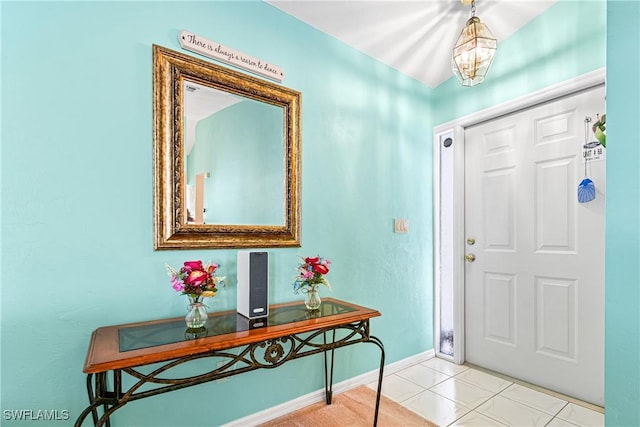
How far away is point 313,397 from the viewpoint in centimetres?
204

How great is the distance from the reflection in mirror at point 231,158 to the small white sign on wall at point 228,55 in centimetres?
17

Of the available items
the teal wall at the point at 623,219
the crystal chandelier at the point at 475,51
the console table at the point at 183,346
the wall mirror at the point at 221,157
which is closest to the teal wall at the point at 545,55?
the crystal chandelier at the point at 475,51

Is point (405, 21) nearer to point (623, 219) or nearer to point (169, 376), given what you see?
point (623, 219)

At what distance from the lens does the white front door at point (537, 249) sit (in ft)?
6.65

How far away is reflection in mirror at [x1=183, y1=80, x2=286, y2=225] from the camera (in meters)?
1.65

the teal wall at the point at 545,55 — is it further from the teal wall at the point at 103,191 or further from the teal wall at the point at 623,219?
the teal wall at the point at 103,191

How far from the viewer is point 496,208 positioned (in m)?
2.50

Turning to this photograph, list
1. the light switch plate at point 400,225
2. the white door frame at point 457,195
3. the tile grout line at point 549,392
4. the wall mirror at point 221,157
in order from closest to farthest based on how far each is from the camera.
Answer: the wall mirror at point 221,157 → the tile grout line at point 549,392 → the white door frame at point 457,195 → the light switch plate at point 400,225

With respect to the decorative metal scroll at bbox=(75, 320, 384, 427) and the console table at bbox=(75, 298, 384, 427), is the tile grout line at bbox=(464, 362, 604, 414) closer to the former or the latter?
the console table at bbox=(75, 298, 384, 427)

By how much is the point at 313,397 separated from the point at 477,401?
1.06 meters

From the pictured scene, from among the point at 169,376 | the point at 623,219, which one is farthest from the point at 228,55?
the point at 623,219

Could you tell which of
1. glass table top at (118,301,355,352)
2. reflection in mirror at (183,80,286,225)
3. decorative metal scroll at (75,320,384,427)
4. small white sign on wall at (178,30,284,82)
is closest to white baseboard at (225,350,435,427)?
decorative metal scroll at (75,320,384,427)

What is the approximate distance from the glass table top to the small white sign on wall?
4.38ft

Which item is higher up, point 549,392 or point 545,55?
point 545,55
